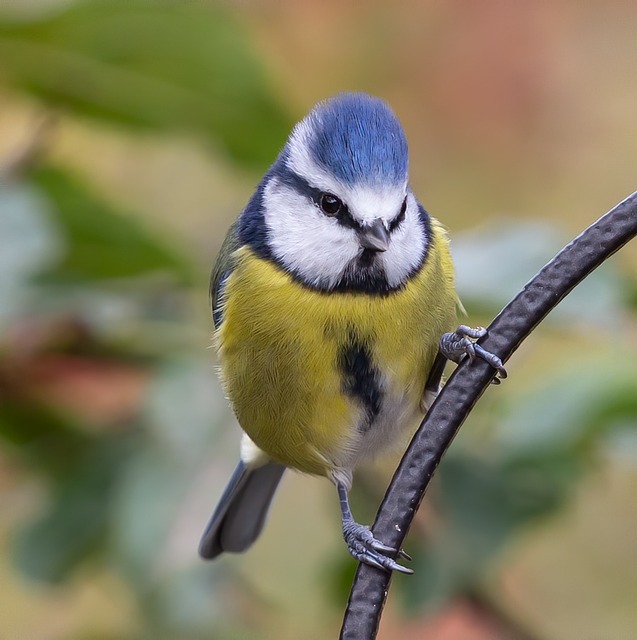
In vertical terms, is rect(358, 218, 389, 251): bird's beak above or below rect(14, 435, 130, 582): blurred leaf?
above

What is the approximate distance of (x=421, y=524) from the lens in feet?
4.91

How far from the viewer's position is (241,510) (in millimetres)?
1431

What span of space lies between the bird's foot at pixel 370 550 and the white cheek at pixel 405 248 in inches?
9.9

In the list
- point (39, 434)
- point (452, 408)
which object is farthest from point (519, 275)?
point (39, 434)

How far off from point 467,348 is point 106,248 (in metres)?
0.67

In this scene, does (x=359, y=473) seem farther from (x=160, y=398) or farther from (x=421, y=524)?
(x=160, y=398)

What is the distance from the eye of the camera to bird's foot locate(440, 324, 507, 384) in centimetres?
86

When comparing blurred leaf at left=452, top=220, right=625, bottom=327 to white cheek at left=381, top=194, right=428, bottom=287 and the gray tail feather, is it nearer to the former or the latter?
white cheek at left=381, top=194, right=428, bottom=287

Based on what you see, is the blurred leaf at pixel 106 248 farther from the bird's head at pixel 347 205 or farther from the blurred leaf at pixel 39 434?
the bird's head at pixel 347 205

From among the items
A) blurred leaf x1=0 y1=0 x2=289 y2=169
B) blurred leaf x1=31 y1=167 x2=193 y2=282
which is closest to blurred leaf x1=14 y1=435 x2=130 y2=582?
blurred leaf x1=31 y1=167 x2=193 y2=282

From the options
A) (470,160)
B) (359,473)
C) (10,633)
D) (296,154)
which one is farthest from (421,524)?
(470,160)

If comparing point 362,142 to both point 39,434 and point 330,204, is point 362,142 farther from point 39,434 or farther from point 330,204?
point 39,434

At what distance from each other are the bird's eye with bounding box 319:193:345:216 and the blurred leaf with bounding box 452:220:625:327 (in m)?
0.27

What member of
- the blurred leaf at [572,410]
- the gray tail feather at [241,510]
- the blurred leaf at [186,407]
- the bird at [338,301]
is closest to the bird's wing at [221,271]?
the bird at [338,301]
